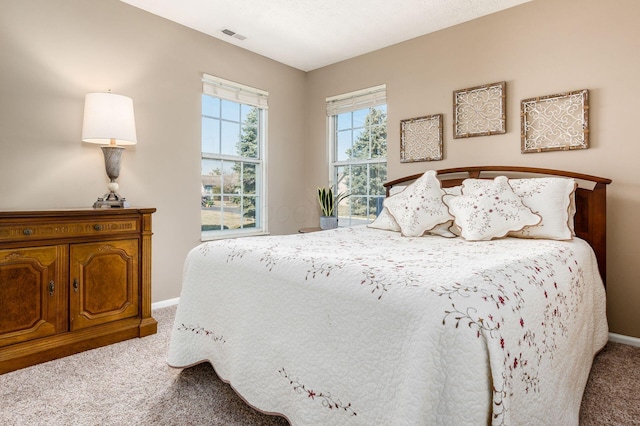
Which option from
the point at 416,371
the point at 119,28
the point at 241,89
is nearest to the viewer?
the point at 416,371

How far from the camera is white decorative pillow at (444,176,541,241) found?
7.27 ft

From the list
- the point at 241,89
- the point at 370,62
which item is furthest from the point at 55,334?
the point at 370,62

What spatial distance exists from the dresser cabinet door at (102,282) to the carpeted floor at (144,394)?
0.88ft

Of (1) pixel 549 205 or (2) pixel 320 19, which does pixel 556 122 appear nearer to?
(1) pixel 549 205

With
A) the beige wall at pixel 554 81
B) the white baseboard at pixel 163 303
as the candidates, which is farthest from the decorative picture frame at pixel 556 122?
the white baseboard at pixel 163 303

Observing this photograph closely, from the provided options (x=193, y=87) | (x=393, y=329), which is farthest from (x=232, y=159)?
(x=393, y=329)

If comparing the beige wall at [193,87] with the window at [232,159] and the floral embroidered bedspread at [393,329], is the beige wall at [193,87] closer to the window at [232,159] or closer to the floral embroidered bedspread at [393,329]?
the window at [232,159]

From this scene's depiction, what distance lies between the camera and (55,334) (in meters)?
2.19

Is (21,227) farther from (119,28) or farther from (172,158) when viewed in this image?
(119,28)

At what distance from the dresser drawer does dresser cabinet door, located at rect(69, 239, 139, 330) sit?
0.27 feet

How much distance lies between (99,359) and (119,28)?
2.51 meters

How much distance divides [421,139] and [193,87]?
7.32ft

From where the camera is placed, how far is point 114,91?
2869 mm

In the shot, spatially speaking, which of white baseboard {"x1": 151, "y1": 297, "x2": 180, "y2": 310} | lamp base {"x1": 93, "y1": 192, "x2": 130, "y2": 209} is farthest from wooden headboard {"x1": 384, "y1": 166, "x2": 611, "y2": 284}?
white baseboard {"x1": 151, "y1": 297, "x2": 180, "y2": 310}
